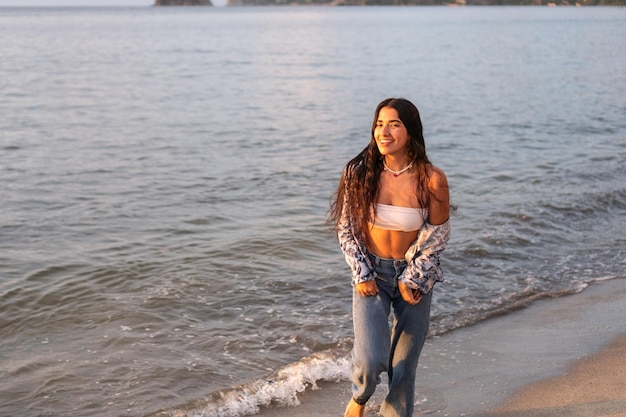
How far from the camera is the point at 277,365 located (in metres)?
6.14

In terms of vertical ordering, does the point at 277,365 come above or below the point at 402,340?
below

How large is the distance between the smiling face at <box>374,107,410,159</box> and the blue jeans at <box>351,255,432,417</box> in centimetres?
57

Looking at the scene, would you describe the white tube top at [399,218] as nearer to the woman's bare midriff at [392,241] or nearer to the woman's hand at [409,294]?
the woman's bare midriff at [392,241]

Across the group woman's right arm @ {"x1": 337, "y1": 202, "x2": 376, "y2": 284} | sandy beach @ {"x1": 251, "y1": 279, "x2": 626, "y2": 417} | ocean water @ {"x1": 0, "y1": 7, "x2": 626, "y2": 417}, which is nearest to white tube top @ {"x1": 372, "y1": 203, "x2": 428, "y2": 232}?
woman's right arm @ {"x1": 337, "y1": 202, "x2": 376, "y2": 284}

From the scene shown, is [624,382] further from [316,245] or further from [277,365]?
[316,245]

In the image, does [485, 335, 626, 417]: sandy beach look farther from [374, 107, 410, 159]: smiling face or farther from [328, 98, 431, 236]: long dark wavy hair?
[374, 107, 410, 159]: smiling face

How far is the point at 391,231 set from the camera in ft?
13.5

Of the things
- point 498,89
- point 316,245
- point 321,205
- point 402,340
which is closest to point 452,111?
point 498,89

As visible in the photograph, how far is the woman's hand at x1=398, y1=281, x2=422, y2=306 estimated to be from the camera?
4039 millimetres

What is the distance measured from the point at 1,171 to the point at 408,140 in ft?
36.9

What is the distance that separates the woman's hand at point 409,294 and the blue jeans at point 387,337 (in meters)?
0.05

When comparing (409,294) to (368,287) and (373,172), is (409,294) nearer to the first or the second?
(368,287)

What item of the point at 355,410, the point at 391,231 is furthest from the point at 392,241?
the point at 355,410

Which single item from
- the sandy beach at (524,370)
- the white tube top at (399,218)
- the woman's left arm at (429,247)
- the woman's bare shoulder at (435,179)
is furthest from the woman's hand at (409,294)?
the sandy beach at (524,370)
